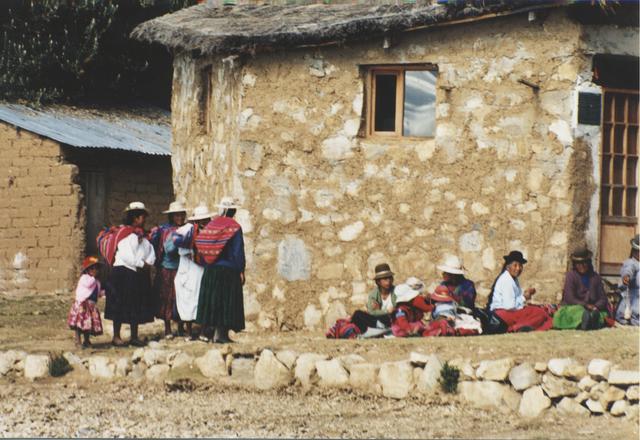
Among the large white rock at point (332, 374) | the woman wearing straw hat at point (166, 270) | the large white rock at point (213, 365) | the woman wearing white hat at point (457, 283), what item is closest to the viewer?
the large white rock at point (332, 374)

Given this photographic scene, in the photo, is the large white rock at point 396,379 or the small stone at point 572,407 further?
the large white rock at point 396,379

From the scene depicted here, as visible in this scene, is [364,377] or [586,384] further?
[364,377]

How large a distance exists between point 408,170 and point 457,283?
151 cm

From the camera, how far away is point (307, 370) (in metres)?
11.4

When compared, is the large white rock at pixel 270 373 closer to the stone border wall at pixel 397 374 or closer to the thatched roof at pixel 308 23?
the stone border wall at pixel 397 374

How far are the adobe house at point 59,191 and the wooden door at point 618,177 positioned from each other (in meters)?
7.62

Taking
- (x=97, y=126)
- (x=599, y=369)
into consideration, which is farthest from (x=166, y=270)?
(x=97, y=126)

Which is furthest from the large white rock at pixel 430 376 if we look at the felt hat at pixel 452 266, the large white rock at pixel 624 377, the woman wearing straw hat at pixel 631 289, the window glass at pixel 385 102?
the window glass at pixel 385 102

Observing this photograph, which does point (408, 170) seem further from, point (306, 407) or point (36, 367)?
point (36, 367)

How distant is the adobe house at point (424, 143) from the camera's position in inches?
552

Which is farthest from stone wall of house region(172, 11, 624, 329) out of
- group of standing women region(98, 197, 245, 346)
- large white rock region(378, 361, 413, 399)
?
large white rock region(378, 361, 413, 399)

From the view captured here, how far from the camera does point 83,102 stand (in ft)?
77.0

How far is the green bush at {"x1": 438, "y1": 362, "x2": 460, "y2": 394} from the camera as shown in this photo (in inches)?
426

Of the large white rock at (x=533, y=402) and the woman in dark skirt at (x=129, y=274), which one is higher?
the woman in dark skirt at (x=129, y=274)
